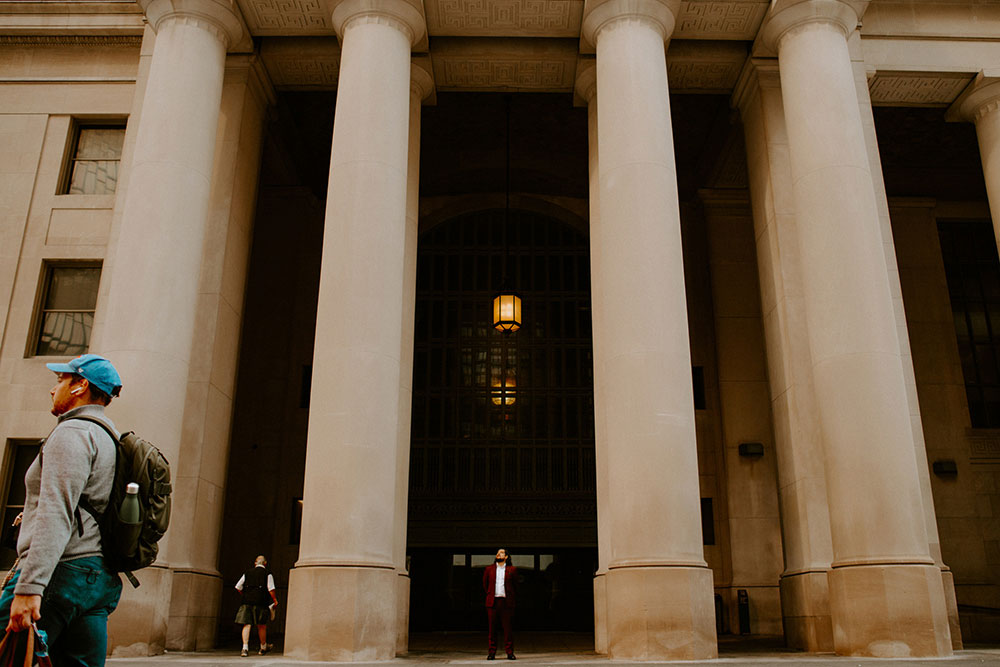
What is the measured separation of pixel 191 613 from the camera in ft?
44.6

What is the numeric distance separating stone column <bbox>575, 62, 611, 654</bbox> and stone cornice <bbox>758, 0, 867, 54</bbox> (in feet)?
11.9

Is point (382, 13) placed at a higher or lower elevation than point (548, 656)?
higher

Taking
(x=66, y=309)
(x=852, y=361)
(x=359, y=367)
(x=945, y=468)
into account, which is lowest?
(x=945, y=468)

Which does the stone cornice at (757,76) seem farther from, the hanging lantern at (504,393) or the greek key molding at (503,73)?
the hanging lantern at (504,393)

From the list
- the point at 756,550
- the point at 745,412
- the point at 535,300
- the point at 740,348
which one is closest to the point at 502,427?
the point at 535,300

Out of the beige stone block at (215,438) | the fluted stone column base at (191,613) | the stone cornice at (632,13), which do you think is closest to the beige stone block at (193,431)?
the beige stone block at (215,438)

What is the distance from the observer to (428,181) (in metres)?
23.9

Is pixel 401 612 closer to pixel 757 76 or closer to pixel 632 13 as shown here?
pixel 632 13

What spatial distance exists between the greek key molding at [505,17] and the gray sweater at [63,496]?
1341cm

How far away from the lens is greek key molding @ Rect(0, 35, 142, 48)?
17.8m

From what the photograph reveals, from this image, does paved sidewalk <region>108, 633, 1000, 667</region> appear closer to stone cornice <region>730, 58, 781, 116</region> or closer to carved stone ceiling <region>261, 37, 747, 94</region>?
stone cornice <region>730, 58, 781, 116</region>

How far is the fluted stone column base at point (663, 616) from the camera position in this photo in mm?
11227

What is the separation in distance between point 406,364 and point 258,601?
5007 millimetres

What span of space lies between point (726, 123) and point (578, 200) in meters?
5.77
